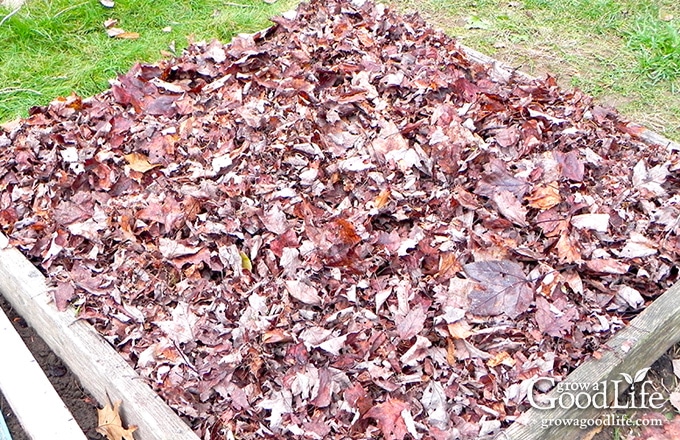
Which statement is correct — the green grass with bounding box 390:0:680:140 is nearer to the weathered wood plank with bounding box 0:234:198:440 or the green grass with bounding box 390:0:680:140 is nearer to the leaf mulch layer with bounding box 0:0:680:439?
the leaf mulch layer with bounding box 0:0:680:439

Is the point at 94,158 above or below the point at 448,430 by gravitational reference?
above

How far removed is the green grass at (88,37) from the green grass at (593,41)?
143 cm

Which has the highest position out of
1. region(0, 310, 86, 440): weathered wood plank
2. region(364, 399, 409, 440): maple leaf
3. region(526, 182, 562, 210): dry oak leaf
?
region(526, 182, 562, 210): dry oak leaf

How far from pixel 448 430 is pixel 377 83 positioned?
1.75 meters

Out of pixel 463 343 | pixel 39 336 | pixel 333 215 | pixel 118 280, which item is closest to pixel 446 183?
pixel 333 215

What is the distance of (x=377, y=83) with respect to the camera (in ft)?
9.99

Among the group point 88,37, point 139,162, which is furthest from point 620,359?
point 88,37

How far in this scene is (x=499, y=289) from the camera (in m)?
2.12

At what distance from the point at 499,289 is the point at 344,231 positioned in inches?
22.1

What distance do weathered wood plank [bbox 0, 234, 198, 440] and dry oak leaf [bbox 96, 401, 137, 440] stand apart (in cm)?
2

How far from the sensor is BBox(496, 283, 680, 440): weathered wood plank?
1799 mm

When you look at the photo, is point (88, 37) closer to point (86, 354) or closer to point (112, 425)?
point (86, 354)

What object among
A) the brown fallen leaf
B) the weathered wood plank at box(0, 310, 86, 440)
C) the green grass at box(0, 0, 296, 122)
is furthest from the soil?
the green grass at box(0, 0, 296, 122)

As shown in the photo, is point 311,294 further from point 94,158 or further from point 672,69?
point 672,69
